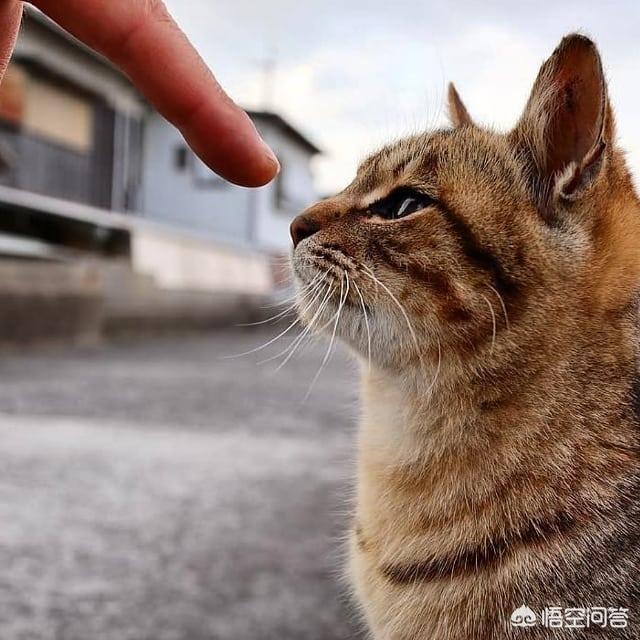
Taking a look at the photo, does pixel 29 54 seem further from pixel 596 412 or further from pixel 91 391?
pixel 596 412

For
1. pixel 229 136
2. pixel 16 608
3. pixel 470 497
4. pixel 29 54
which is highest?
pixel 29 54

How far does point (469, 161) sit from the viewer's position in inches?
59.9

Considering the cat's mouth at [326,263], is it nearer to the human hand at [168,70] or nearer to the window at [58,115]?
the human hand at [168,70]

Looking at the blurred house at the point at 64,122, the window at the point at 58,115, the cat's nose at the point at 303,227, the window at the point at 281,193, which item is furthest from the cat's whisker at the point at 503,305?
the window at the point at 281,193

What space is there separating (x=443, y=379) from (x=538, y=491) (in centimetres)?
23

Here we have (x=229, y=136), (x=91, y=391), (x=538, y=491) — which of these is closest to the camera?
(x=229, y=136)

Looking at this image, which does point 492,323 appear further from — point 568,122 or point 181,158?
point 181,158

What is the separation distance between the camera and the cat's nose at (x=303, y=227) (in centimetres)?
153

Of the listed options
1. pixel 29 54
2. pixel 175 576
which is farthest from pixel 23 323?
pixel 175 576

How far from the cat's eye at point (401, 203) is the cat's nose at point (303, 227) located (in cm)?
11

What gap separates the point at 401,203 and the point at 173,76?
562 mm

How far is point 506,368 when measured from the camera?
137 cm

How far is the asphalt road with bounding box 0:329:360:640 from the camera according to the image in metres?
2.03

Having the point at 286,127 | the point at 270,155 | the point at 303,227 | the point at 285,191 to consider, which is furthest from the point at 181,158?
the point at 270,155
